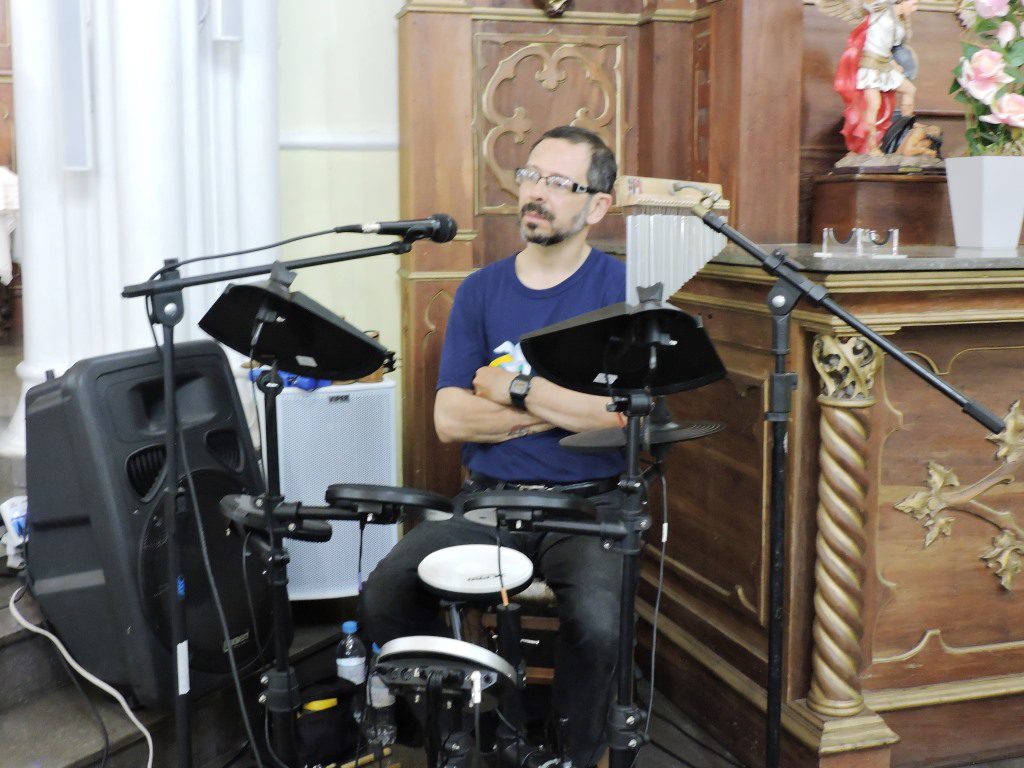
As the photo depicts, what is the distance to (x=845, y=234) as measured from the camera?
10.6 ft

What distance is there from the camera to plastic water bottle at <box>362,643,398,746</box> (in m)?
2.14

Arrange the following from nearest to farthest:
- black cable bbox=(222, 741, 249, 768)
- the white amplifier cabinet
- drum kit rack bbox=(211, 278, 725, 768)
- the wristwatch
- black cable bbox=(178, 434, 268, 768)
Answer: drum kit rack bbox=(211, 278, 725, 768), black cable bbox=(178, 434, 268, 768), the wristwatch, black cable bbox=(222, 741, 249, 768), the white amplifier cabinet

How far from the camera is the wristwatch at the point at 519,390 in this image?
8.43 ft

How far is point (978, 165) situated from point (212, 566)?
7.07 feet

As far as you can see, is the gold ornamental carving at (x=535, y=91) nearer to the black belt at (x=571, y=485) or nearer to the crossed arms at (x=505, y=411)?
the crossed arms at (x=505, y=411)

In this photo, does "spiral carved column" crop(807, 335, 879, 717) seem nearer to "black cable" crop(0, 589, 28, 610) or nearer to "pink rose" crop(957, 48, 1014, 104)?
"pink rose" crop(957, 48, 1014, 104)

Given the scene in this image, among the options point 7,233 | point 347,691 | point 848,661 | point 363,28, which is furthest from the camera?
point 7,233

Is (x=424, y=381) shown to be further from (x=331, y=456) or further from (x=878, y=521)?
(x=878, y=521)

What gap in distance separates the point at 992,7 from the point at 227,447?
2182mm

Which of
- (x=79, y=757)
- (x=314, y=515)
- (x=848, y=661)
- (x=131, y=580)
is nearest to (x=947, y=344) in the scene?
(x=848, y=661)

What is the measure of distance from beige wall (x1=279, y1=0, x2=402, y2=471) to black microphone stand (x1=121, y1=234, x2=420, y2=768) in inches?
58.4

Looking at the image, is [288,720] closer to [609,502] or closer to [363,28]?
[609,502]

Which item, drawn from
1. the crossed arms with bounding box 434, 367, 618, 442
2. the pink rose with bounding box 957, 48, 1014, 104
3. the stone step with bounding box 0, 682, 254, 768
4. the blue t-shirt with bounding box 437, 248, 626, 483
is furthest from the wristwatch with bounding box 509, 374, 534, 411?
the pink rose with bounding box 957, 48, 1014, 104

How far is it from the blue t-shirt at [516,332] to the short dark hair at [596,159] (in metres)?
0.18
